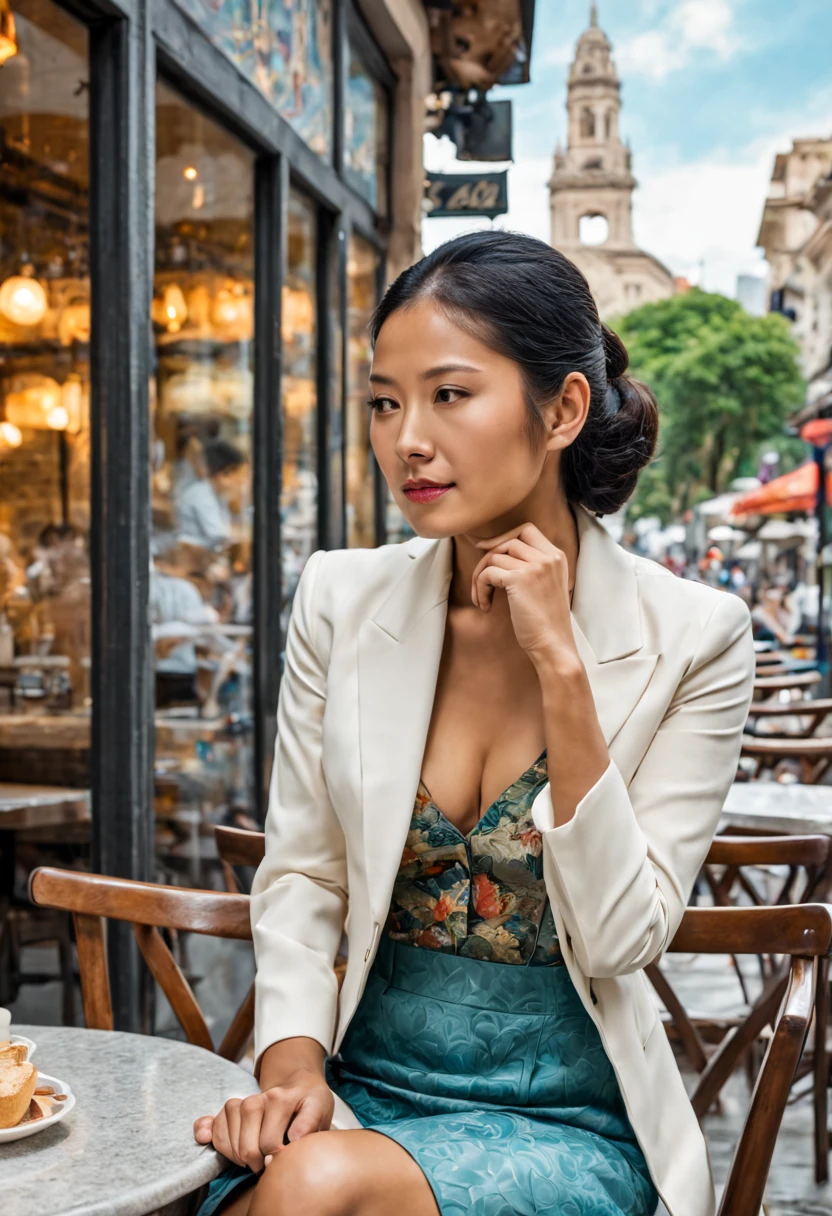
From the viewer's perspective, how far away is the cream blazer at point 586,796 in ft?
5.47

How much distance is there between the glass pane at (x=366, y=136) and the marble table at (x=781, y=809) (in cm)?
398

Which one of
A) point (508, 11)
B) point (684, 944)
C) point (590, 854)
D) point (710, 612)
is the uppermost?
point (508, 11)

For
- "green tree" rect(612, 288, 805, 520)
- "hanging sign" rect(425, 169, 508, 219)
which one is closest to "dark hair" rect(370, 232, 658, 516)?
"hanging sign" rect(425, 169, 508, 219)

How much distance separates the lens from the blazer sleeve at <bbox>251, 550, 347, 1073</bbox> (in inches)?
71.1

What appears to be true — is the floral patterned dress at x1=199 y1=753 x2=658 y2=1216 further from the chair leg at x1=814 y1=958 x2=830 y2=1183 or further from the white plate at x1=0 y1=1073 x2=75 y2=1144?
the chair leg at x1=814 y1=958 x2=830 y2=1183

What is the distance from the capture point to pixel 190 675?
16.4ft

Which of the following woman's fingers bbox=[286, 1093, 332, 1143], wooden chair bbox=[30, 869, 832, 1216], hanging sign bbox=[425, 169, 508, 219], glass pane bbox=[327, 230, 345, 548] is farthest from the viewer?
hanging sign bbox=[425, 169, 508, 219]

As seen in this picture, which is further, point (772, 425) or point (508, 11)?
point (772, 425)

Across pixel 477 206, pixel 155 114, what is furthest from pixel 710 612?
pixel 477 206

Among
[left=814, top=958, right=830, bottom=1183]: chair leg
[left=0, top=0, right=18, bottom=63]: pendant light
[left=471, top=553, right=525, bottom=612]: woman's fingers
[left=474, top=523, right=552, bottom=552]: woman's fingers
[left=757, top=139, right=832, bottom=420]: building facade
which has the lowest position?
[left=814, top=958, right=830, bottom=1183]: chair leg

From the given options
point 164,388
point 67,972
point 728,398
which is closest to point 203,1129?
point 67,972

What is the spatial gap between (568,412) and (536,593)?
294mm

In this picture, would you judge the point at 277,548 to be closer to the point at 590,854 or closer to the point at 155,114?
the point at 155,114

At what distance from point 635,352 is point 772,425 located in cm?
736
